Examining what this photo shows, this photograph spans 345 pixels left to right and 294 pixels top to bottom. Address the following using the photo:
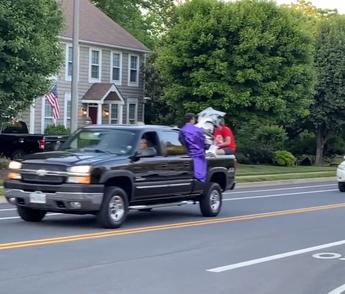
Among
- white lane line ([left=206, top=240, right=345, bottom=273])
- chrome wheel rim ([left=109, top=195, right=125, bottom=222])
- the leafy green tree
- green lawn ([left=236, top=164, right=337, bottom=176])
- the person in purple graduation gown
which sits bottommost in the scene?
green lawn ([left=236, top=164, right=337, bottom=176])

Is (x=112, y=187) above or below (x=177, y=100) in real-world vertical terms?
below

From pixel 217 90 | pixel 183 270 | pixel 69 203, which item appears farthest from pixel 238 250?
pixel 217 90

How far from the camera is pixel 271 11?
38531 mm

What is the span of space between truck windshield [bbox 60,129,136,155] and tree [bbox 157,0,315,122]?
2303 centimetres

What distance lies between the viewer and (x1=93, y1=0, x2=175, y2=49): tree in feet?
199

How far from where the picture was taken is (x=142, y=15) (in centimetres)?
6456

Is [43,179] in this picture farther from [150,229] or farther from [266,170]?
[266,170]

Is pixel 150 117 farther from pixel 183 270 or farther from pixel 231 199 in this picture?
pixel 183 270

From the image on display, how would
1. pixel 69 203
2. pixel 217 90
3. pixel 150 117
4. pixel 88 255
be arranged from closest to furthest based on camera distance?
1. pixel 88 255
2. pixel 69 203
3. pixel 217 90
4. pixel 150 117

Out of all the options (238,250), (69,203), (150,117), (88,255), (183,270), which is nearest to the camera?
(183,270)

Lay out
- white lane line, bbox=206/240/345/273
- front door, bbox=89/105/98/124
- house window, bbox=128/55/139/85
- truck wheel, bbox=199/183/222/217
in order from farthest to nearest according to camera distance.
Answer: house window, bbox=128/55/139/85
front door, bbox=89/105/98/124
truck wheel, bbox=199/183/222/217
white lane line, bbox=206/240/345/273

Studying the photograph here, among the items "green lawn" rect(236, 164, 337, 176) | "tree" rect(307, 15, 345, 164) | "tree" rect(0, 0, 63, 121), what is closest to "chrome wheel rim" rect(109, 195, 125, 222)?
"tree" rect(0, 0, 63, 121)

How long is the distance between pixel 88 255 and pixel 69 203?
2.42m

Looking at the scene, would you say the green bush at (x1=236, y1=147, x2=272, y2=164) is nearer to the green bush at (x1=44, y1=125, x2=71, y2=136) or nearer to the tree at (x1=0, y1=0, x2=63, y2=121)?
the green bush at (x1=44, y1=125, x2=71, y2=136)
